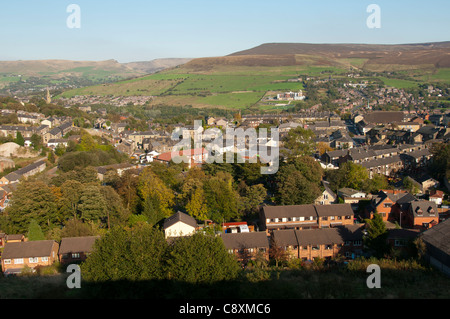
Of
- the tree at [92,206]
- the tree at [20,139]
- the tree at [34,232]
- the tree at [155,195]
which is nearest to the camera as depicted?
the tree at [34,232]

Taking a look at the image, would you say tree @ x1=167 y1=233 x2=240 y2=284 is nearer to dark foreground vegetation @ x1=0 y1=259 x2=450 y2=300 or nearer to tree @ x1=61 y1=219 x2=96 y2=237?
dark foreground vegetation @ x1=0 y1=259 x2=450 y2=300

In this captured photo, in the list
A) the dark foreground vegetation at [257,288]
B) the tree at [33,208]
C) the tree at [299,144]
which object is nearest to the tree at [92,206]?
the tree at [33,208]

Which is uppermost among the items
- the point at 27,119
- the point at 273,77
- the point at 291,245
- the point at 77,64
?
the point at 77,64

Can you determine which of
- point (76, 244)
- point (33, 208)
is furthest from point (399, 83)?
point (76, 244)

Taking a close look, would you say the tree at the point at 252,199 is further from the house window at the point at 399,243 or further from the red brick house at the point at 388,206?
the house window at the point at 399,243

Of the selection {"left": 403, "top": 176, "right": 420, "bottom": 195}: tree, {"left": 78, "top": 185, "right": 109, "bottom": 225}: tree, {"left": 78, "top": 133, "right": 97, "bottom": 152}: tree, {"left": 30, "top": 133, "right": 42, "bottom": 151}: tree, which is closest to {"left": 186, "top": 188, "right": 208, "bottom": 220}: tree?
{"left": 78, "top": 185, "right": 109, "bottom": 225}: tree

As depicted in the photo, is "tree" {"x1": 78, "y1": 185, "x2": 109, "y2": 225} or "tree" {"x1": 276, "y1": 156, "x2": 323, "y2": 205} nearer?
"tree" {"x1": 78, "y1": 185, "x2": 109, "y2": 225}
